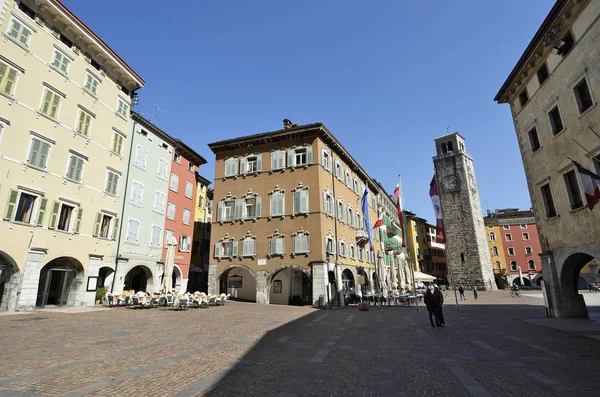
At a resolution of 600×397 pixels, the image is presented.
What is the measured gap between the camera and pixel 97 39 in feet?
76.4

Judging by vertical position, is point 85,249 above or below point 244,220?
below

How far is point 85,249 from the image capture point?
21.6m

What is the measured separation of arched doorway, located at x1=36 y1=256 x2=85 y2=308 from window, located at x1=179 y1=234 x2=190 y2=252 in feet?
35.9

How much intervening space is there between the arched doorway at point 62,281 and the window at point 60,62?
12.3 m

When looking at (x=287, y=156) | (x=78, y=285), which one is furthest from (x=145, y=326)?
(x=287, y=156)

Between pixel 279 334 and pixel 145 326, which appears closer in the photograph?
pixel 279 334

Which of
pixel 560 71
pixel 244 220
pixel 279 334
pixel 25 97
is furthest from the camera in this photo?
pixel 244 220

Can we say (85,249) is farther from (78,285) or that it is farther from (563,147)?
(563,147)

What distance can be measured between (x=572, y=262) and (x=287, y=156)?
67.6 ft

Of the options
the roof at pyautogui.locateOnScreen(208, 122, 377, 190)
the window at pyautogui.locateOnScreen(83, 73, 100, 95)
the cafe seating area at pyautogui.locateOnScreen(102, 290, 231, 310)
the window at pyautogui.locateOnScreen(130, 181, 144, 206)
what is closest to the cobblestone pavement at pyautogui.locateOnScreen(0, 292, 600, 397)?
the cafe seating area at pyautogui.locateOnScreen(102, 290, 231, 310)

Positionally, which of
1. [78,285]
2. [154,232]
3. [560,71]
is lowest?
[78,285]

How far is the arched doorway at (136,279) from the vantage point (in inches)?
1118

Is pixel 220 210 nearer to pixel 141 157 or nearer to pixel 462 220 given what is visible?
pixel 141 157

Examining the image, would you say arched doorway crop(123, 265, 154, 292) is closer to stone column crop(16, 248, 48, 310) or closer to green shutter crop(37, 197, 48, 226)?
stone column crop(16, 248, 48, 310)
